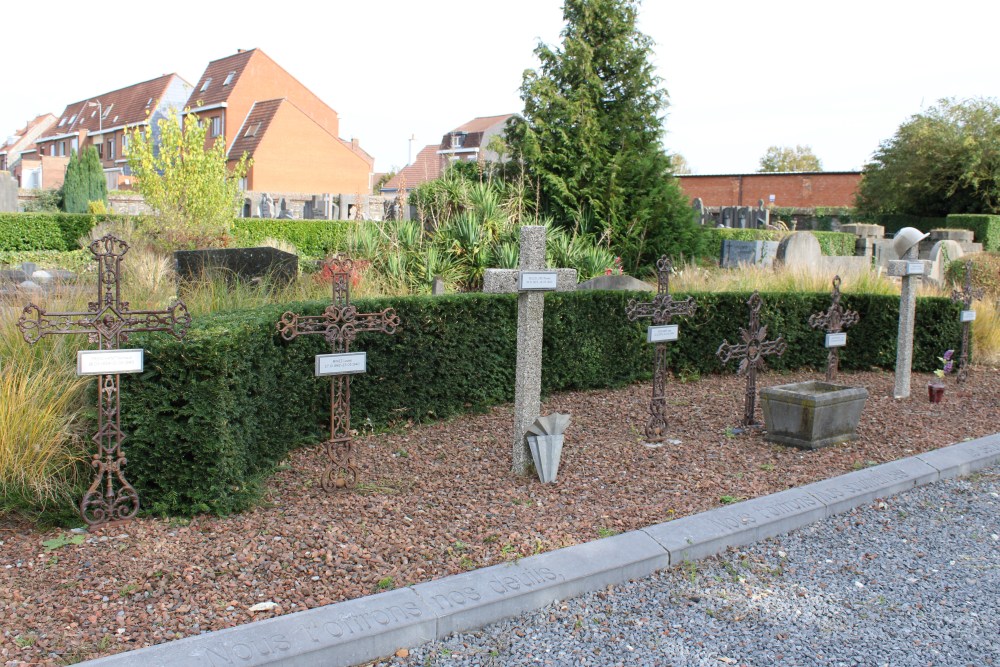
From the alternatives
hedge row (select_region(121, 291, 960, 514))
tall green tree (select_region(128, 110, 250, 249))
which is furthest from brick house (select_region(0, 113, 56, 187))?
hedge row (select_region(121, 291, 960, 514))

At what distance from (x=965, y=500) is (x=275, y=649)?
4.54 meters

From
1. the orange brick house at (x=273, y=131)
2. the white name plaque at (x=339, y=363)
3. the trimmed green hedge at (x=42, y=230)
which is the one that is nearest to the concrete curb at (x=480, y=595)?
the white name plaque at (x=339, y=363)

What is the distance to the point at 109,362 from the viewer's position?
3.88 m

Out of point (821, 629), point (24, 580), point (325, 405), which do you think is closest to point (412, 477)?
point (325, 405)

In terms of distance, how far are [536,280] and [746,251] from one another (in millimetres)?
12525

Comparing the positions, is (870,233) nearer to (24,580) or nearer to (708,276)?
(708,276)

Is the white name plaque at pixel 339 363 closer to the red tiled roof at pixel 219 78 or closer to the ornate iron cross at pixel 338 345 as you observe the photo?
the ornate iron cross at pixel 338 345

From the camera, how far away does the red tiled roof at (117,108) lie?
49.3 metres

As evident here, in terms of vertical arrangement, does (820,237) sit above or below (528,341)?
above

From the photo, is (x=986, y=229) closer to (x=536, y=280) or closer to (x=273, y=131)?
(x=536, y=280)

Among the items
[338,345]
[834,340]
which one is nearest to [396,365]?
[338,345]

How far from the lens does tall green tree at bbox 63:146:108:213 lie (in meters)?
30.1

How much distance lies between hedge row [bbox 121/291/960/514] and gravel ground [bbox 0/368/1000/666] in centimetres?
20

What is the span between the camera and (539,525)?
4.27 metres
